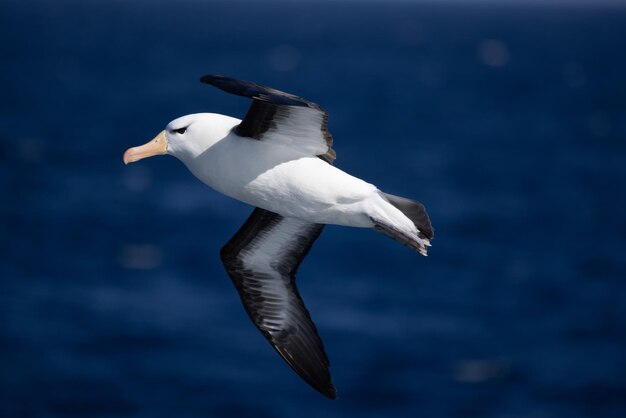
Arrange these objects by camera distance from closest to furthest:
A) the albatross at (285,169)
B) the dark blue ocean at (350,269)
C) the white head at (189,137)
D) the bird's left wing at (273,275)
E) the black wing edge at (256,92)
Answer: the black wing edge at (256,92)
the albatross at (285,169)
the white head at (189,137)
the bird's left wing at (273,275)
the dark blue ocean at (350,269)

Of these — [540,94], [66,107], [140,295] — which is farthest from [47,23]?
[140,295]

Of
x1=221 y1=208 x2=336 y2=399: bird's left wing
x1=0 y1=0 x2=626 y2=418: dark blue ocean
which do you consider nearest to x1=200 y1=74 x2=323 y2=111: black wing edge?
x1=221 y1=208 x2=336 y2=399: bird's left wing

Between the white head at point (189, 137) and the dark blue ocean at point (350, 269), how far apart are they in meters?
18.9

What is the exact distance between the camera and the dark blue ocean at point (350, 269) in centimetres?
2970

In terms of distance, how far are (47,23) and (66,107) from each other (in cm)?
7307

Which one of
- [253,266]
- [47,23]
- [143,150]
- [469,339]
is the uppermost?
[143,150]

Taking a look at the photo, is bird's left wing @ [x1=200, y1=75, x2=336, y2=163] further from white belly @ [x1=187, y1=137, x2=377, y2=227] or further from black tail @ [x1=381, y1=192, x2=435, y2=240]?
black tail @ [x1=381, y1=192, x2=435, y2=240]

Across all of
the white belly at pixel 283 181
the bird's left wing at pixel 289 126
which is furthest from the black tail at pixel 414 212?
the bird's left wing at pixel 289 126

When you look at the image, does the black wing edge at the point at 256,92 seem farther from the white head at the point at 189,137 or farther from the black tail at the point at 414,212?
the black tail at the point at 414,212

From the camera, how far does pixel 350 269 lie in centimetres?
3669

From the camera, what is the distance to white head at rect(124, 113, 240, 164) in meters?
9.75

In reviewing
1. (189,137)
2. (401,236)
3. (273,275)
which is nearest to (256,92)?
(189,137)

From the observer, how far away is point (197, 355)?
30766 mm

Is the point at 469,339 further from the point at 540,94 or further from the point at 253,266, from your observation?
the point at 540,94
